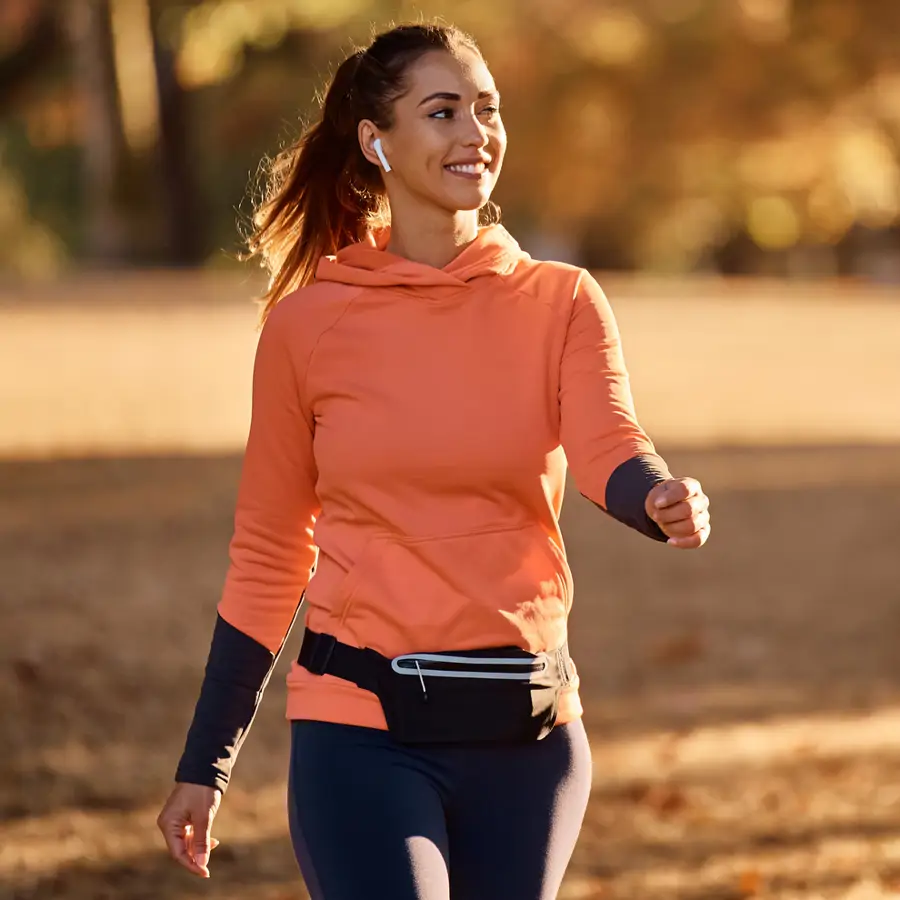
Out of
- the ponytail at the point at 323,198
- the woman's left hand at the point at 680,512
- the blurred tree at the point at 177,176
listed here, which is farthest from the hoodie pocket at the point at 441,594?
the blurred tree at the point at 177,176

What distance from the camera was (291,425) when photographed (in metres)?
2.79

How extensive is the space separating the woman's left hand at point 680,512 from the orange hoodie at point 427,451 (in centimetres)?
16

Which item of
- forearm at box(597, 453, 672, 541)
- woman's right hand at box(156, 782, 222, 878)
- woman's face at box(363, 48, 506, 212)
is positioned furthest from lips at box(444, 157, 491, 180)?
woman's right hand at box(156, 782, 222, 878)

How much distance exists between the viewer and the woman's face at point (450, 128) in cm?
283

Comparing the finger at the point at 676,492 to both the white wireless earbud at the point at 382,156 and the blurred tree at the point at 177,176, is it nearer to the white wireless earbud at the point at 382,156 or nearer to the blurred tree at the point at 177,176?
the white wireless earbud at the point at 382,156

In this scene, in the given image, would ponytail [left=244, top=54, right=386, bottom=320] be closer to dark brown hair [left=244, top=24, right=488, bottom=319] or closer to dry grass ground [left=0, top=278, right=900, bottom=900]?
dark brown hair [left=244, top=24, right=488, bottom=319]

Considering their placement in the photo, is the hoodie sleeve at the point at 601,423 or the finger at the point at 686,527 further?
the hoodie sleeve at the point at 601,423

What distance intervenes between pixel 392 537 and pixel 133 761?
4315 mm

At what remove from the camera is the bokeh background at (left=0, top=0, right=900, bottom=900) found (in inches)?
244

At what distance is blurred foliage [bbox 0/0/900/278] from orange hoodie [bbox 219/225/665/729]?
888cm

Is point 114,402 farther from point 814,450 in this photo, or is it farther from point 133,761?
point 133,761

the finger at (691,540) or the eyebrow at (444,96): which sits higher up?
the eyebrow at (444,96)

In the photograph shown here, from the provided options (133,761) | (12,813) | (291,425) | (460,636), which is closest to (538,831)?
(460,636)

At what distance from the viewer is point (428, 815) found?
262cm
